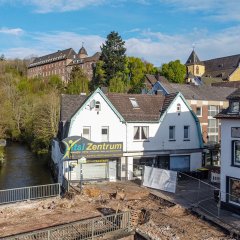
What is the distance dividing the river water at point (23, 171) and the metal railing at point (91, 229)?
18.2 meters

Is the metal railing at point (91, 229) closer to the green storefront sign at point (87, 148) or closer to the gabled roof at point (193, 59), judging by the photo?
the green storefront sign at point (87, 148)

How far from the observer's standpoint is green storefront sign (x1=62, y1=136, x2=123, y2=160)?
29.2 m

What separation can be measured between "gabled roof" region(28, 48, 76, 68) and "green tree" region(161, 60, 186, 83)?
191 feet

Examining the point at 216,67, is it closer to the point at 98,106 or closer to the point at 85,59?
the point at 85,59

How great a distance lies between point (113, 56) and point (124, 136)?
4647 centimetres

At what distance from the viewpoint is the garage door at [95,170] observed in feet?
102

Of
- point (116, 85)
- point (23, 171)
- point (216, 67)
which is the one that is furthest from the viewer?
point (216, 67)

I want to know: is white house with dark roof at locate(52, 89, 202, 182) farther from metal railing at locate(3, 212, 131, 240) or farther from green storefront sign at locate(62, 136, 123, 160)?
metal railing at locate(3, 212, 131, 240)

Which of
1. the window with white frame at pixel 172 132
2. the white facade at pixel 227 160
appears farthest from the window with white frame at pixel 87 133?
the white facade at pixel 227 160

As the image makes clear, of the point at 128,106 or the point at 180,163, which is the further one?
the point at 180,163

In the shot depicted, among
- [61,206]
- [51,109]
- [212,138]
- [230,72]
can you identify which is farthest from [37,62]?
[61,206]

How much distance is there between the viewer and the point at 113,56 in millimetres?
76125

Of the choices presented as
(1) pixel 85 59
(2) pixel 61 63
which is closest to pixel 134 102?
(1) pixel 85 59

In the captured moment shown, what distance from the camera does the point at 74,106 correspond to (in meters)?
33.5
